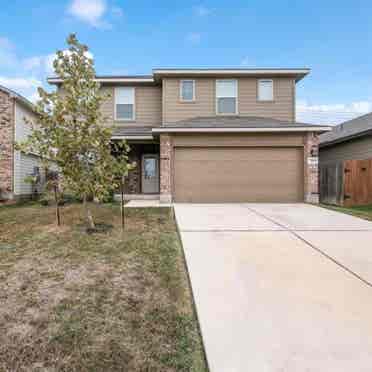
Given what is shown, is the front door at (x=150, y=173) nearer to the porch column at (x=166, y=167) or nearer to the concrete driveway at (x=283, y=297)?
the porch column at (x=166, y=167)

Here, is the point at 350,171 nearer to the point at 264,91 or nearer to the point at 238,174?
the point at 238,174

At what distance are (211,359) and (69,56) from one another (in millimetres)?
6054

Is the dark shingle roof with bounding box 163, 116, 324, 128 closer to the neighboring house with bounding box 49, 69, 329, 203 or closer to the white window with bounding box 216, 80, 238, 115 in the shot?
the neighboring house with bounding box 49, 69, 329, 203

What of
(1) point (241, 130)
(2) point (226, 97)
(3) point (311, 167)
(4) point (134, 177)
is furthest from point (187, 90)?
(3) point (311, 167)

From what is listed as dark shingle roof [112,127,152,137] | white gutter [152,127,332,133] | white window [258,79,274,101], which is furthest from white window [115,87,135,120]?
white window [258,79,274,101]

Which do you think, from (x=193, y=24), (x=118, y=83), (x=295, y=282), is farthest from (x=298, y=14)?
(x=295, y=282)

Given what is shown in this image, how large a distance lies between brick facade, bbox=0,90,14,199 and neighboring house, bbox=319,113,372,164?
1494 centimetres

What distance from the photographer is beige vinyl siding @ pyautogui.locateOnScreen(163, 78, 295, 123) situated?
488 inches

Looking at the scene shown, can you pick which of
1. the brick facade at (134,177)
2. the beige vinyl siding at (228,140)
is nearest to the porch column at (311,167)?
the beige vinyl siding at (228,140)

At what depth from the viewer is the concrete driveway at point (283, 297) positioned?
1997mm

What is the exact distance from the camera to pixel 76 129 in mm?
5543

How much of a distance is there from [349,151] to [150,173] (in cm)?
981

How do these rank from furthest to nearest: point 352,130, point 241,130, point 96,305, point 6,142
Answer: point 352,130, point 6,142, point 241,130, point 96,305

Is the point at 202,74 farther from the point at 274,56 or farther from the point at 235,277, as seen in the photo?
the point at 235,277
